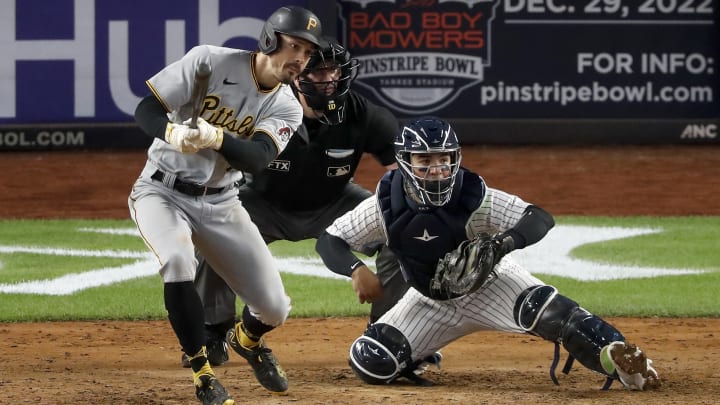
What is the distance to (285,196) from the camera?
7.54 m

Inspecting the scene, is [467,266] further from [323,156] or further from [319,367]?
[323,156]

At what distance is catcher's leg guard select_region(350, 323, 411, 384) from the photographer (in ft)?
20.1

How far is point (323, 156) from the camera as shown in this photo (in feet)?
24.4

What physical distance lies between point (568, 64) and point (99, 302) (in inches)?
315

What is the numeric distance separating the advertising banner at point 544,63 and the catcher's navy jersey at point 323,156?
751 centimetres

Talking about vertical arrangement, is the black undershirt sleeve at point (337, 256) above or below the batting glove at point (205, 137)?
below

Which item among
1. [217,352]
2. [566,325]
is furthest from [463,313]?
[217,352]

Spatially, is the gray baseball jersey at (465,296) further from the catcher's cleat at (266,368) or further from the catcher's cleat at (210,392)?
the catcher's cleat at (210,392)

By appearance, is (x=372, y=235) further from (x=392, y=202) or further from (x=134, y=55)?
(x=134, y=55)

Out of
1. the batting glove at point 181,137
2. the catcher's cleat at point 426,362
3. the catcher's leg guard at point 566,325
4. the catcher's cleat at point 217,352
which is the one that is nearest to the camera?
the batting glove at point 181,137

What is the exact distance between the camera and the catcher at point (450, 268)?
577cm

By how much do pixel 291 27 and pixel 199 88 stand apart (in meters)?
0.57

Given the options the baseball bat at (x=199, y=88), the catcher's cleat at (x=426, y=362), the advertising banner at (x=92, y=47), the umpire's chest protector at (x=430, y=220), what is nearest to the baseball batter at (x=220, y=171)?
the baseball bat at (x=199, y=88)

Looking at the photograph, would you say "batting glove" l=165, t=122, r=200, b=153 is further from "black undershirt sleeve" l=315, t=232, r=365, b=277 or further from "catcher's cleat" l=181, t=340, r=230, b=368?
"catcher's cleat" l=181, t=340, r=230, b=368
